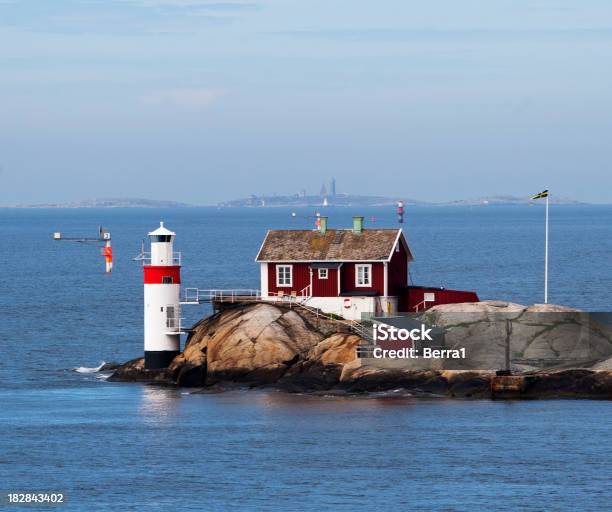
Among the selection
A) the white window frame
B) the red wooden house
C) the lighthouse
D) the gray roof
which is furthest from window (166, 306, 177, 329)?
the white window frame

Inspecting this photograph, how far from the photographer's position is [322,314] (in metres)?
69.6

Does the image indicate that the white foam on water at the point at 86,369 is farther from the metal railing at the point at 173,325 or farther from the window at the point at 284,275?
the window at the point at 284,275

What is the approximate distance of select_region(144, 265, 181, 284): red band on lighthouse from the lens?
Answer: 7050 centimetres

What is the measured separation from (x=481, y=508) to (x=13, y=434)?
19.9 meters

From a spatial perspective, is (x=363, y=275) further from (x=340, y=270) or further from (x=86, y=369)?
(x=86, y=369)

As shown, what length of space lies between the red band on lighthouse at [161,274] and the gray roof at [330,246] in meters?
4.09

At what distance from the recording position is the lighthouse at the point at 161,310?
70.4m

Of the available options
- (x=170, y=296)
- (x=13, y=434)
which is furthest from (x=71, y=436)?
(x=170, y=296)

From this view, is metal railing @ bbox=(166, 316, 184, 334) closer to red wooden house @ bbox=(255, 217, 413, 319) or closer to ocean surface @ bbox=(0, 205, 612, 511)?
ocean surface @ bbox=(0, 205, 612, 511)

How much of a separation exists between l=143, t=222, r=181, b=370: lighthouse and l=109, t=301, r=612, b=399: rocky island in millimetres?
3006

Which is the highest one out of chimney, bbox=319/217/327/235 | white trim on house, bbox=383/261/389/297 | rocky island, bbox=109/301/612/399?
chimney, bbox=319/217/327/235

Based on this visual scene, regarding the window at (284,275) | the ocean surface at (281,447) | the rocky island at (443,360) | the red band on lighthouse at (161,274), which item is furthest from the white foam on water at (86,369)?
the window at (284,275)

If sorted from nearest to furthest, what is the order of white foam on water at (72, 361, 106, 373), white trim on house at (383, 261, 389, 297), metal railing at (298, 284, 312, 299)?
white trim on house at (383, 261, 389, 297)
metal railing at (298, 284, 312, 299)
white foam on water at (72, 361, 106, 373)

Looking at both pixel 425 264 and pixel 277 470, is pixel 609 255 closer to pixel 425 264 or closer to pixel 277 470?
pixel 425 264
